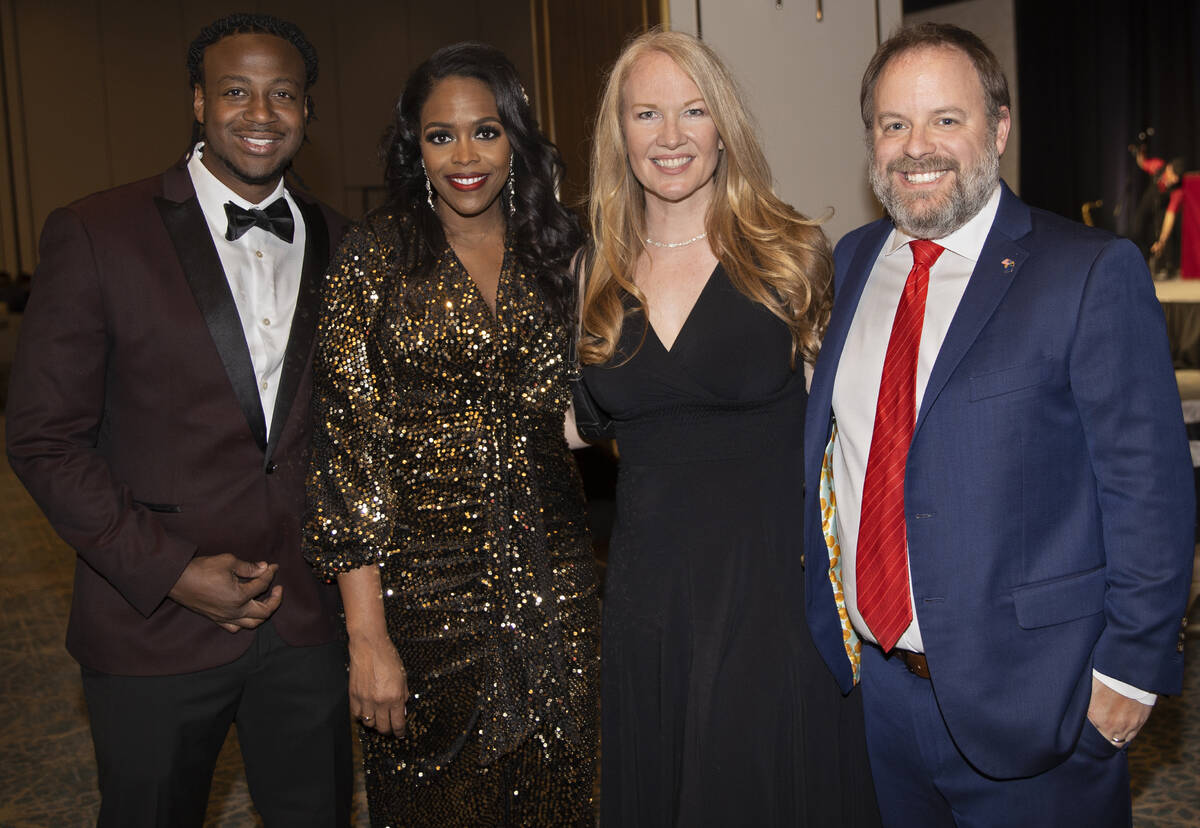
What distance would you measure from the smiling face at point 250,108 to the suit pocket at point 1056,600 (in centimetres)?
163

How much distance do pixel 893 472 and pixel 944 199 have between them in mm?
472

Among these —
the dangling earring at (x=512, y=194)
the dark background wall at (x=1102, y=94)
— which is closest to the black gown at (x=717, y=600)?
the dangling earring at (x=512, y=194)

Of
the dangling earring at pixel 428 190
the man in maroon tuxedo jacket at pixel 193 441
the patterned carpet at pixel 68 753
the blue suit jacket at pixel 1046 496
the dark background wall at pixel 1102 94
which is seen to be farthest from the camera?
the dark background wall at pixel 1102 94

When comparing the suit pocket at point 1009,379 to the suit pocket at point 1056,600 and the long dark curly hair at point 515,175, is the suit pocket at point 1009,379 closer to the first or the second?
the suit pocket at point 1056,600

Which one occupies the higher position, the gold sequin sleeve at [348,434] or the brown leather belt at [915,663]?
the gold sequin sleeve at [348,434]

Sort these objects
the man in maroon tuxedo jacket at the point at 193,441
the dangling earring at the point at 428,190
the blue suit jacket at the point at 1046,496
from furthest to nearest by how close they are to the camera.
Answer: the dangling earring at the point at 428,190 < the man in maroon tuxedo jacket at the point at 193,441 < the blue suit jacket at the point at 1046,496

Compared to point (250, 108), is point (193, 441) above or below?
below

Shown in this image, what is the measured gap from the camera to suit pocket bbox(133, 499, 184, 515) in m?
2.09

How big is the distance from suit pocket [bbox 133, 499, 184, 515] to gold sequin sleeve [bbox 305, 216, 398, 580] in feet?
0.82

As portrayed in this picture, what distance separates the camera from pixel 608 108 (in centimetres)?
236

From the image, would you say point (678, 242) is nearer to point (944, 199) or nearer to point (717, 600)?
point (944, 199)

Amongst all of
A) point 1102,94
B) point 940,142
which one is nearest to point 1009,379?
point 940,142

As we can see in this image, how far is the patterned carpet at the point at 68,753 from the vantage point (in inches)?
126

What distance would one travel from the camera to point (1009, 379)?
5.65ft
